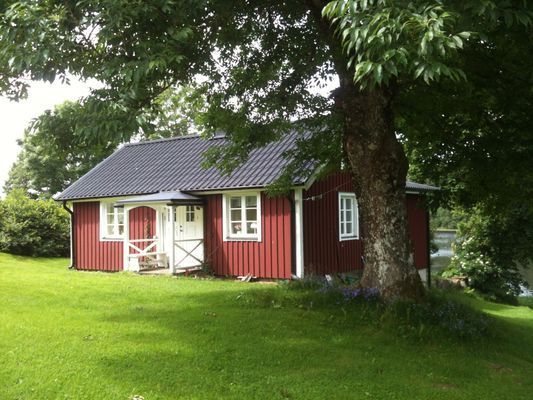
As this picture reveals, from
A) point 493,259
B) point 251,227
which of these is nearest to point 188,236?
point 251,227

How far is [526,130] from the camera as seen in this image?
869cm

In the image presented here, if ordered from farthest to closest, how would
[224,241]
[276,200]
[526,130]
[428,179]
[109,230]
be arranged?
[109,230]
[224,241]
[276,200]
[428,179]
[526,130]

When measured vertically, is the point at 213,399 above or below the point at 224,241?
below

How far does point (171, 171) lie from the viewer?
18031 millimetres

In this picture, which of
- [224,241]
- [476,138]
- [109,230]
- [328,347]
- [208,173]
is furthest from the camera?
[109,230]

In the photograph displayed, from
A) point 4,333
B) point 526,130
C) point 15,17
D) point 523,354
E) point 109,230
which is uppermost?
point 15,17

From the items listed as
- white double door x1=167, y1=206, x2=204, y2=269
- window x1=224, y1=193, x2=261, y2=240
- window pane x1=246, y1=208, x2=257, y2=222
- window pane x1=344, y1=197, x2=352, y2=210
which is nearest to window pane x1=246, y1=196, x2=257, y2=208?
window x1=224, y1=193, x2=261, y2=240

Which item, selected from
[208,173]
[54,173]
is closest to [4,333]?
[208,173]

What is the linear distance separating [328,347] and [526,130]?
504 cm

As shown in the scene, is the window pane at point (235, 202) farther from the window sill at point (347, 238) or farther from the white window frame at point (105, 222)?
the white window frame at point (105, 222)

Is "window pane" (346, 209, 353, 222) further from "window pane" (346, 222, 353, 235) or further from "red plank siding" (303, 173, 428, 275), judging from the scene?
"red plank siding" (303, 173, 428, 275)

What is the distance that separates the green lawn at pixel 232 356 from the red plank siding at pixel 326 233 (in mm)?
5607

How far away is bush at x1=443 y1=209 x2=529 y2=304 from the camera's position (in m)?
18.9

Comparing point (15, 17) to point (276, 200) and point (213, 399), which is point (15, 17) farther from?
point (276, 200)
